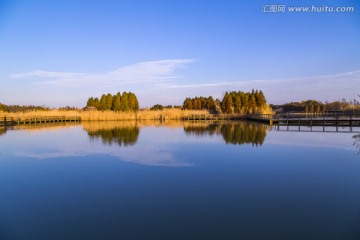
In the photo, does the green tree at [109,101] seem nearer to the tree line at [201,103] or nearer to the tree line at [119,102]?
the tree line at [119,102]

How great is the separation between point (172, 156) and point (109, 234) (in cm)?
609

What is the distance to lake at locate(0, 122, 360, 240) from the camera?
4230mm

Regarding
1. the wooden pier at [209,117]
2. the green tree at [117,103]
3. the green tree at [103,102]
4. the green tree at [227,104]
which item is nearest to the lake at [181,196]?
the wooden pier at [209,117]

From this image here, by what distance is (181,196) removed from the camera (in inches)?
225

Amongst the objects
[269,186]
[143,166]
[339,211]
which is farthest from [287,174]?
[143,166]

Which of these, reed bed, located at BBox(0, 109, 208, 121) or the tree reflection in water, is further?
reed bed, located at BBox(0, 109, 208, 121)

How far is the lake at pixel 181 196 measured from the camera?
4.23 m

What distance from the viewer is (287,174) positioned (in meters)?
7.38

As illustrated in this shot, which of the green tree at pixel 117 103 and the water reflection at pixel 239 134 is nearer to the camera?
the water reflection at pixel 239 134

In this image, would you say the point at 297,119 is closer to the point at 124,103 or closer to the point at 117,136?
the point at 117,136

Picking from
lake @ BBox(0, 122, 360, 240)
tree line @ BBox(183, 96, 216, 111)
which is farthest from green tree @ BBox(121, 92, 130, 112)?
lake @ BBox(0, 122, 360, 240)

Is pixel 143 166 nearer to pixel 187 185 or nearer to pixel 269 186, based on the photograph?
pixel 187 185

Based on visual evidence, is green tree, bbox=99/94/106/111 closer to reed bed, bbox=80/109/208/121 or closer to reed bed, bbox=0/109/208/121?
reed bed, bbox=0/109/208/121

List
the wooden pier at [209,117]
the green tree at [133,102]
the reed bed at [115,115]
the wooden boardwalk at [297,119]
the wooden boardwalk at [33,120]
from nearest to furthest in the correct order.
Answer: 1. the wooden boardwalk at [297,119]
2. the wooden boardwalk at [33,120]
3. the reed bed at [115,115]
4. the wooden pier at [209,117]
5. the green tree at [133,102]
